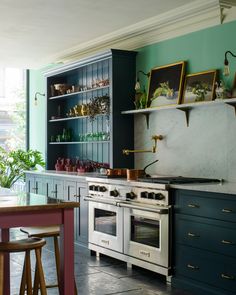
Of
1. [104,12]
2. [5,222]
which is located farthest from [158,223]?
[104,12]

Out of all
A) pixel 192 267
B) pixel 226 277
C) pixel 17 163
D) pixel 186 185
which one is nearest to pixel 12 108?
pixel 17 163

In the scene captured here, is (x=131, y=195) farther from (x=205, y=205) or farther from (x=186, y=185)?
(x=205, y=205)

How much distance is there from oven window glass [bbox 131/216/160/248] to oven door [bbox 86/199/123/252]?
23 centimetres

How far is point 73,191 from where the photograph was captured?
6906mm

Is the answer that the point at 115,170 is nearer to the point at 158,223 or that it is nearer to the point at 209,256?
the point at 158,223

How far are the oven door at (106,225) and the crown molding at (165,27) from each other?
2172 millimetres

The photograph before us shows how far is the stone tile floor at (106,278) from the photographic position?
4.71 metres

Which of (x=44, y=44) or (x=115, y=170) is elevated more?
(x=44, y=44)

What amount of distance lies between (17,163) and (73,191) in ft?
8.93

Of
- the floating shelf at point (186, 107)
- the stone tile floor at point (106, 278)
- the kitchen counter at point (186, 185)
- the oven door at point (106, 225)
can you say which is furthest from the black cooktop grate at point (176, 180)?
the stone tile floor at point (106, 278)

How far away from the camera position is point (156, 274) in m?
5.30

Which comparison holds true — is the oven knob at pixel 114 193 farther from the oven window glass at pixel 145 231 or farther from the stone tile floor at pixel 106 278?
the stone tile floor at pixel 106 278

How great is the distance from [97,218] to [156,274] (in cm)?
119

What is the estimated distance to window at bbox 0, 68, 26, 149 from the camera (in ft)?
40.4
